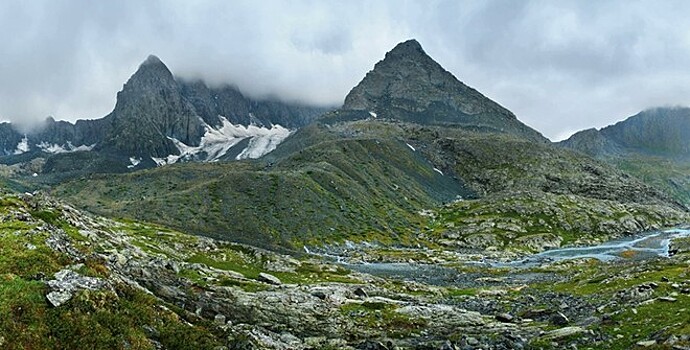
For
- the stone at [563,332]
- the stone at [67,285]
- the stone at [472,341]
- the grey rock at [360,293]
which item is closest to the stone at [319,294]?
the grey rock at [360,293]

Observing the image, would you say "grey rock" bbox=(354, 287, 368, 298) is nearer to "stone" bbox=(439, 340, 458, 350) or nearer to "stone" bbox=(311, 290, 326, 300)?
"stone" bbox=(311, 290, 326, 300)

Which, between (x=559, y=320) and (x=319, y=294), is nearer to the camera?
(x=559, y=320)

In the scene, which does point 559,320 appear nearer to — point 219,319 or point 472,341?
point 472,341

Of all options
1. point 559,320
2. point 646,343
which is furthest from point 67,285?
point 559,320

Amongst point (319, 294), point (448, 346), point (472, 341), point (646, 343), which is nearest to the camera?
point (646, 343)

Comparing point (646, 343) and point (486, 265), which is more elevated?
point (646, 343)

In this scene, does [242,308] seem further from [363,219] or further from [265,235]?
[363,219]

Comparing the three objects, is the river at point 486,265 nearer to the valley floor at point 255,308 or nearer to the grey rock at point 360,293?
the valley floor at point 255,308

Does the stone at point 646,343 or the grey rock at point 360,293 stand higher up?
the stone at point 646,343

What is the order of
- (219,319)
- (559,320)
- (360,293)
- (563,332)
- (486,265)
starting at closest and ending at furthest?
(219,319) < (563,332) < (559,320) < (360,293) < (486,265)

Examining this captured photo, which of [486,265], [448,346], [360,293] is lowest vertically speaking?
[486,265]

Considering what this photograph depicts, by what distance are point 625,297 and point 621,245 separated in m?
150

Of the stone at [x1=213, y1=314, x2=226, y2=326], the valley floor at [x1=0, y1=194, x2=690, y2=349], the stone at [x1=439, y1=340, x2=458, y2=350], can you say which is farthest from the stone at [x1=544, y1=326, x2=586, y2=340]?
the stone at [x1=213, y1=314, x2=226, y2=326]

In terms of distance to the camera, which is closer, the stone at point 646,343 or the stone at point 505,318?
the stone at point 646,343
